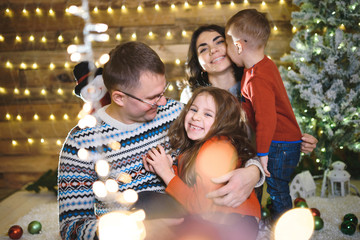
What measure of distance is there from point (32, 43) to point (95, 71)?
1.98 m

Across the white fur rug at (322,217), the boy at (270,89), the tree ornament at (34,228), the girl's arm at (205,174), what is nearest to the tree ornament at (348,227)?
the white fur rug at (322,217)

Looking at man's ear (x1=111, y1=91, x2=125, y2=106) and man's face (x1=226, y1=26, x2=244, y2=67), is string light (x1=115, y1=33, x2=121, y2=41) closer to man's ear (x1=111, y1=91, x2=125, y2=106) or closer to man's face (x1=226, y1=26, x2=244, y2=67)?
man's face (x1=226, y1=26, x2=244, y2=67)

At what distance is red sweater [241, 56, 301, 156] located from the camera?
1.78 metres

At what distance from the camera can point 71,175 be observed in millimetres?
1311

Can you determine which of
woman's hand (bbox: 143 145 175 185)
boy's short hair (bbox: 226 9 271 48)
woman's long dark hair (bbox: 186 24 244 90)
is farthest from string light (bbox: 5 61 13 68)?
woman's hand (bbox: 143 145 175 185)

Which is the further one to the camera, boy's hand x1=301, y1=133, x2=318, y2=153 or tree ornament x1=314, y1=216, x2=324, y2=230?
tree ornament x1=314, y1=216, x2=324, y2=230

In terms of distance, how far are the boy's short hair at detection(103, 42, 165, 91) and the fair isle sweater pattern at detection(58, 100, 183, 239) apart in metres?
0.18

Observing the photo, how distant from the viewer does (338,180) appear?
2.71 m

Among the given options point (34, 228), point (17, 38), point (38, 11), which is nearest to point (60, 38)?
point (38, 11)

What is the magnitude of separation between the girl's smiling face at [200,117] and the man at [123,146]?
184mm

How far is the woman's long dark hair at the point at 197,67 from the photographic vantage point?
84.8 inches

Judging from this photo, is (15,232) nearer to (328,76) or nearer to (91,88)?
(91,88)

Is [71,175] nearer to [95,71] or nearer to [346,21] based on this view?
[95,71]

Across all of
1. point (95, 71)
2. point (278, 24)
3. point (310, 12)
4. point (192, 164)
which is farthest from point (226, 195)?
point (278, 24)
